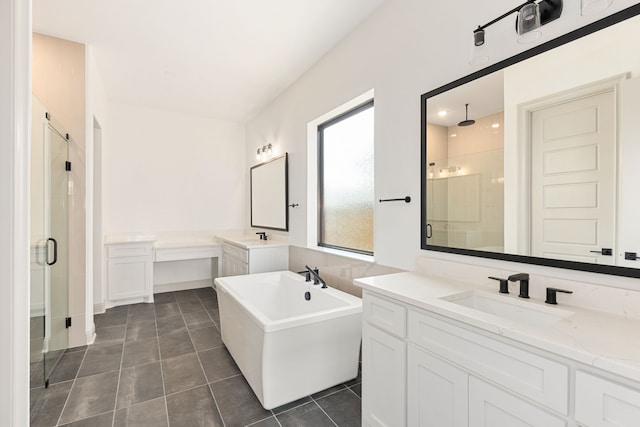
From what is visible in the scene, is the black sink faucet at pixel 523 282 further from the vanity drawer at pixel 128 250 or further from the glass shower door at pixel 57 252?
the vanity drawer at pixel 128 250

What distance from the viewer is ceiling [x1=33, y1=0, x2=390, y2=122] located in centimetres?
234

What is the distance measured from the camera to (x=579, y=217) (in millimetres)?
1270

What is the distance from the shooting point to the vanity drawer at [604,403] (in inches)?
30.1

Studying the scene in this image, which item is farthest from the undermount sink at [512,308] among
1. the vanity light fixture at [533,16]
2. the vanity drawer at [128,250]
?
the vanity drawer at [128,250]

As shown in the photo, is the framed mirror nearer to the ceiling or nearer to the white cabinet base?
the ceiling

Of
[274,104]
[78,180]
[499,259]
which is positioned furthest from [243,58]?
[499,259]

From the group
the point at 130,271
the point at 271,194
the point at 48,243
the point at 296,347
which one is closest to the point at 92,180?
the point at 48,243

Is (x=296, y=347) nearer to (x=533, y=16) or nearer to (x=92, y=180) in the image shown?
(x=533, y=16)

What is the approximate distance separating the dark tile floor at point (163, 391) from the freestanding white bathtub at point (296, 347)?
11cm

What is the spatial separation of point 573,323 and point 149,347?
3.20 metres

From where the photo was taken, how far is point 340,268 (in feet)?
9.40

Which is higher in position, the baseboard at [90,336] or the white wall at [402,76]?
the white wall at [402,76]

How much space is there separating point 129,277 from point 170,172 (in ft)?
5.66

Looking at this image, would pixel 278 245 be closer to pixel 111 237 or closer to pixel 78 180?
pixel 78 180
